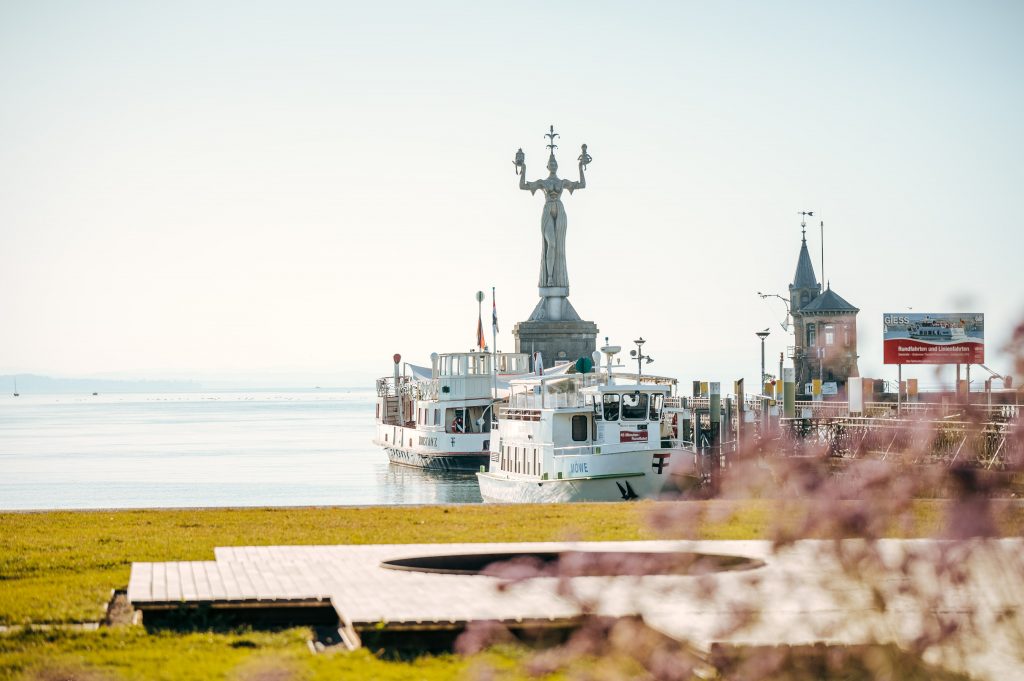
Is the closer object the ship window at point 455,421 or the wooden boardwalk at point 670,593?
the wooden boardwalk at point 670,593

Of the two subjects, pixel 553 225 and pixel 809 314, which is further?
pixel 809 314

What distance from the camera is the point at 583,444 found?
127 ft

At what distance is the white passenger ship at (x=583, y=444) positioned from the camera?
36156 mm

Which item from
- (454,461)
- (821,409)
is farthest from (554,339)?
(821,409)

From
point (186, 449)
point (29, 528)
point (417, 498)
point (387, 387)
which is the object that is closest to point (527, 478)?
point (417, 498)

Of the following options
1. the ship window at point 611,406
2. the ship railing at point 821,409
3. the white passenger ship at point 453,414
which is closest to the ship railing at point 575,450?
the ship window at point 611,406

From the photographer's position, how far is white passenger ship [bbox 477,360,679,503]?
36.2 m

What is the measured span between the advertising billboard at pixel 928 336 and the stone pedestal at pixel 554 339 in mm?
43438

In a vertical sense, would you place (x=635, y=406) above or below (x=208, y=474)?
above

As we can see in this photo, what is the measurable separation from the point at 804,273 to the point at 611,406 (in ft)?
225

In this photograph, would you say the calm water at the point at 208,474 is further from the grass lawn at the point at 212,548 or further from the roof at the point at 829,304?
the roof at the point at 829,304

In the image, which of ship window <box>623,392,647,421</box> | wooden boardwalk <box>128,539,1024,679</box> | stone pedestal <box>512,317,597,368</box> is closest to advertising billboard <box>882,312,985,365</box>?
ship window <box>623,392,647,421</box>

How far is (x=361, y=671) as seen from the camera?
28.0 ft

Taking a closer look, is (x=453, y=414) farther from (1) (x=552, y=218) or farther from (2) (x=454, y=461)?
(1) (x=552, y=218)
